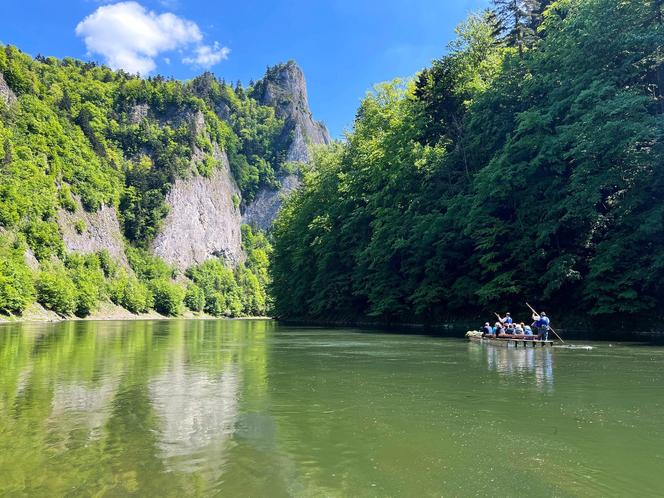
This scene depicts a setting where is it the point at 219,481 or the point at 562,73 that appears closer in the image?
the point at 219,481

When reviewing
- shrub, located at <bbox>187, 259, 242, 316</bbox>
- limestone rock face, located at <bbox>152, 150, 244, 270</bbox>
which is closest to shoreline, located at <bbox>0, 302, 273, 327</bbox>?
shrub, located at <bbox>187, 259, 242, 316</bbox>

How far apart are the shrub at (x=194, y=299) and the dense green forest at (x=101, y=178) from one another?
1.01 feet

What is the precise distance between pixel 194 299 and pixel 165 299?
1321cm

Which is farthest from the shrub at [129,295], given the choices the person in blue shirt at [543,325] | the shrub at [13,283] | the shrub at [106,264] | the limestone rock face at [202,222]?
the person in blue shirt at [543,325]

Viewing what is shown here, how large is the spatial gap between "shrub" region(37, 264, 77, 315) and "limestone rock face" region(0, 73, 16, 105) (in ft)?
128

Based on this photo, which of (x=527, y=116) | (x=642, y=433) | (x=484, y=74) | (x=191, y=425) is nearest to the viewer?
(x=642, y=433)

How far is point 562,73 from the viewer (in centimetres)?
3303

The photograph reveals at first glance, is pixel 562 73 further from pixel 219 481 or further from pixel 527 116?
pixel 219 481

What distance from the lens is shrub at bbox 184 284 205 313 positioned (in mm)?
128500

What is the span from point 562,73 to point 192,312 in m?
110

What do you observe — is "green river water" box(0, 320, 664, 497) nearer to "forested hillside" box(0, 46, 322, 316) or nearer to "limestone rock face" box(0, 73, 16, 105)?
"forested hillside" box(0, 46, 322, 316)

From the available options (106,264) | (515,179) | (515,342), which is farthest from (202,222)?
(515,342)

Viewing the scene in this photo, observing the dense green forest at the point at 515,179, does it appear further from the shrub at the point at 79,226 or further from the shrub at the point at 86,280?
the shrub at the point at 79,226

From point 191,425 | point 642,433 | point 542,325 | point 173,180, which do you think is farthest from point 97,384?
point 173,180
